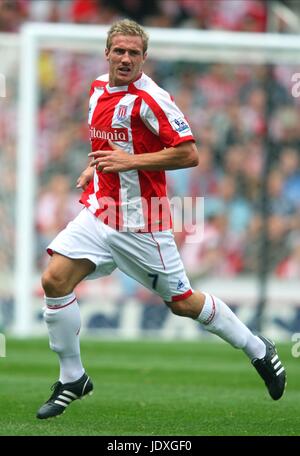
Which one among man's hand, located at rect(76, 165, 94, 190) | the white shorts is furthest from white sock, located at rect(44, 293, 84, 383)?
man's hand, located at rect(76, 165, 94, 190)

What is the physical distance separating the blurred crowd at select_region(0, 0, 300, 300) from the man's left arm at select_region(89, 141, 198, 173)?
308 inches

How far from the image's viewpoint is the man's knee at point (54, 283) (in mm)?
6918

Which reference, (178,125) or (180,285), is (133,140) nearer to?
(178,125)

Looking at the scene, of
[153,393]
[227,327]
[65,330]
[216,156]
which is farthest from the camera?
[216,156]

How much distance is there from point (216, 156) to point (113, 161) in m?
8.41

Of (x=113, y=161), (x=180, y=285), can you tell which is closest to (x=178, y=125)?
(x=113, y=161)

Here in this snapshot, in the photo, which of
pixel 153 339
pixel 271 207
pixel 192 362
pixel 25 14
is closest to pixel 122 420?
pixel 192 362

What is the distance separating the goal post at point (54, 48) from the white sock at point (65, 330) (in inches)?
272

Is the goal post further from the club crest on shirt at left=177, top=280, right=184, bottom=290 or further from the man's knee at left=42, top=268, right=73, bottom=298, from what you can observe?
the man's knee at left=42, top=268, right=73, bottom=298

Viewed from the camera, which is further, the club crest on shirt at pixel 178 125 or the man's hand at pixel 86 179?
the man's hand at pixel 86 179

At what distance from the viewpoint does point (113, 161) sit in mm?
6852

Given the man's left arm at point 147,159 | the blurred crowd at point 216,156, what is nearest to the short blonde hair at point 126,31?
the man's left arm at point 147,159

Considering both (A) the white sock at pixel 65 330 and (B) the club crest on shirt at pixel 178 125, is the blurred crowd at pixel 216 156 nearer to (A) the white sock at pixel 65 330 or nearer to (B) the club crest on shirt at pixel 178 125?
(A) the white sock at pixel 65 330
